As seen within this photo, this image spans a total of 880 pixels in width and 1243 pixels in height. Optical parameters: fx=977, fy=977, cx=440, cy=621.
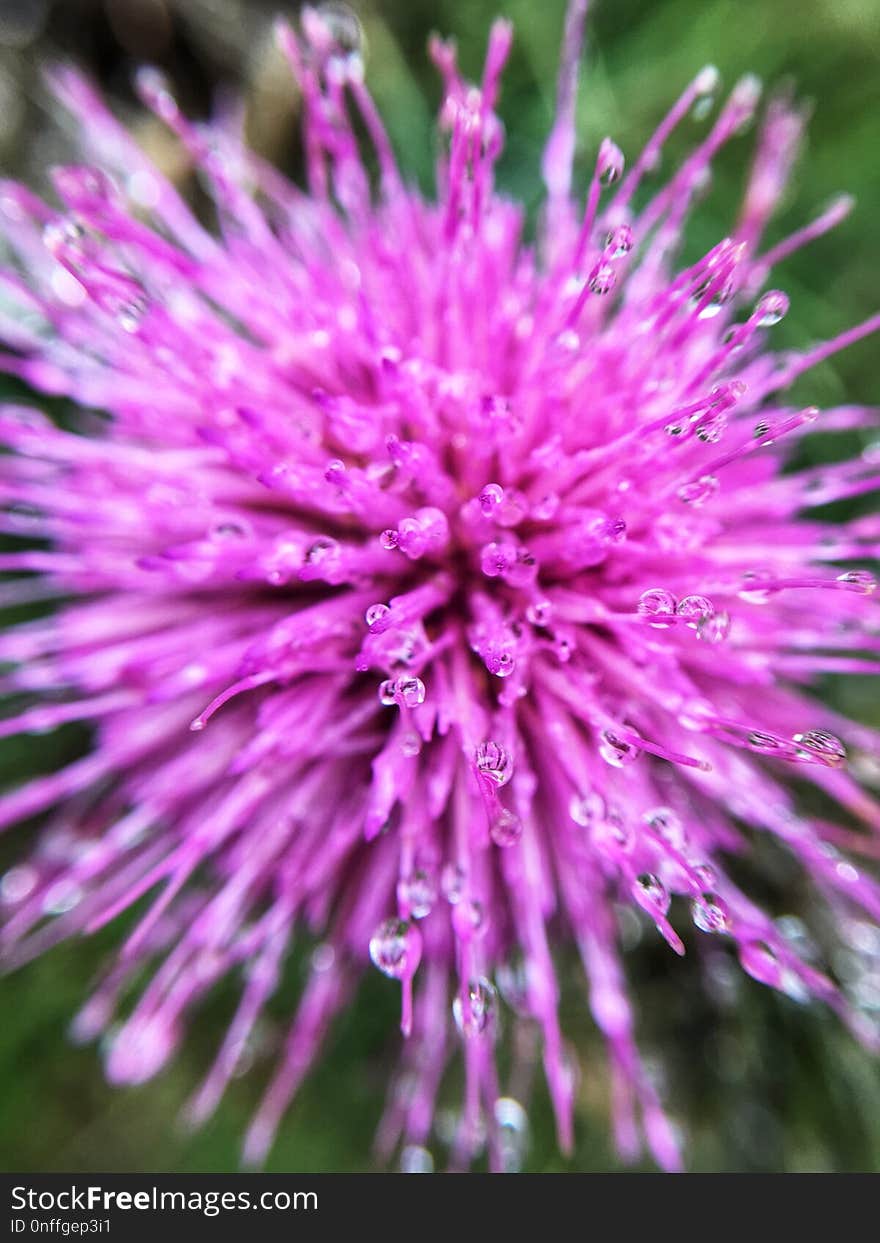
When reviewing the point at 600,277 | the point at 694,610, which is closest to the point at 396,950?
the point at 694,610

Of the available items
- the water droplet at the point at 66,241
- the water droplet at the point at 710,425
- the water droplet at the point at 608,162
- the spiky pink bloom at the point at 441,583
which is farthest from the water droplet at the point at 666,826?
the water droplet at the point at 66,241

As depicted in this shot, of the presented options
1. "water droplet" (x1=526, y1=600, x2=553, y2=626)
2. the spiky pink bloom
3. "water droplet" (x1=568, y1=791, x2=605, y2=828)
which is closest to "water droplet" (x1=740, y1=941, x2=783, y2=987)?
the spiky pink bloom

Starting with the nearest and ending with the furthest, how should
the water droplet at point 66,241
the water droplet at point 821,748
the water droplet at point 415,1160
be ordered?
the water droplet at point 821,748 → the water droplet at point 66,241 → the water droplet at point 415,1160

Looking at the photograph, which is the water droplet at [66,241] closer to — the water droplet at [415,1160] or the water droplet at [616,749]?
the water droplet at [616,749]

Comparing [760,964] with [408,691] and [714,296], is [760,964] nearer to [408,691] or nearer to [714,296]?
[408,691]
